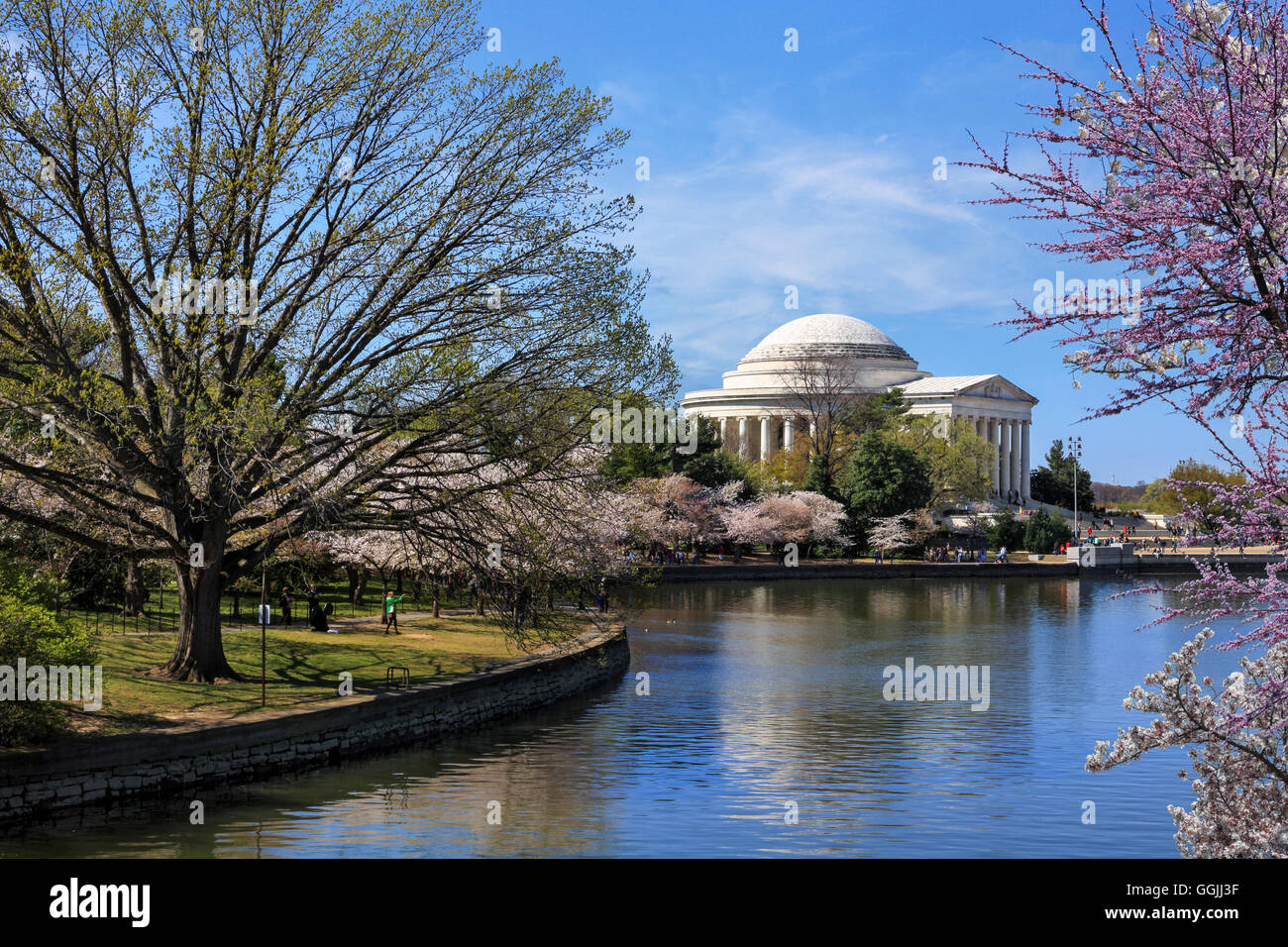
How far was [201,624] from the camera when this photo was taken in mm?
20266

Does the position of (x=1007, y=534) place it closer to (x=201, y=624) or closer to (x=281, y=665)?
(x=281, y=665)

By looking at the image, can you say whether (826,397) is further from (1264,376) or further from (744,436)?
(1264,376)

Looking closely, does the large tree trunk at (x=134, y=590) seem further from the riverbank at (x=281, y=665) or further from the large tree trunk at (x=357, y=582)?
the large tree trunk at (x=357, y=582)

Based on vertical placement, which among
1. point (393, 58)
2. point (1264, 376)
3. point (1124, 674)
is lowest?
point (1124, 674)

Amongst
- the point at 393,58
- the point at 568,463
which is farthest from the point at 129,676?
the point at 393,58

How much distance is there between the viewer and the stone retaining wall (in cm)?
1434

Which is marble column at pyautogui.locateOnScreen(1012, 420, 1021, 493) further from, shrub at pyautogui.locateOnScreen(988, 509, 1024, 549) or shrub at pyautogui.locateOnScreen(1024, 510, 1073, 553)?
shrub at pyautogui.locateOnScreen(1024, 510, 1073, 553)

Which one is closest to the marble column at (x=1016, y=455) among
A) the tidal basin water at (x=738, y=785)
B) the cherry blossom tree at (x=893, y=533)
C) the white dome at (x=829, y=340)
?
the white dome at (x=829, y=340)

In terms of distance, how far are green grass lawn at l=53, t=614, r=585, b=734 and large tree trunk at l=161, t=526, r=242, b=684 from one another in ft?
1.49

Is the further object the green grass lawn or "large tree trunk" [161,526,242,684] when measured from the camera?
"large tree trunk" [161,526,242,684]

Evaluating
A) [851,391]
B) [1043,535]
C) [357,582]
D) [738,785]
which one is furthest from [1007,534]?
[738,785]

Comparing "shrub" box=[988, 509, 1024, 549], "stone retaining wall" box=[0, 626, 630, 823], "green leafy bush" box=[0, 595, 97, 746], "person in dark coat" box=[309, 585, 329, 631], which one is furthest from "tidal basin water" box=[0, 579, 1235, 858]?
"shrub" box=[988, 509, 1024, 549]
